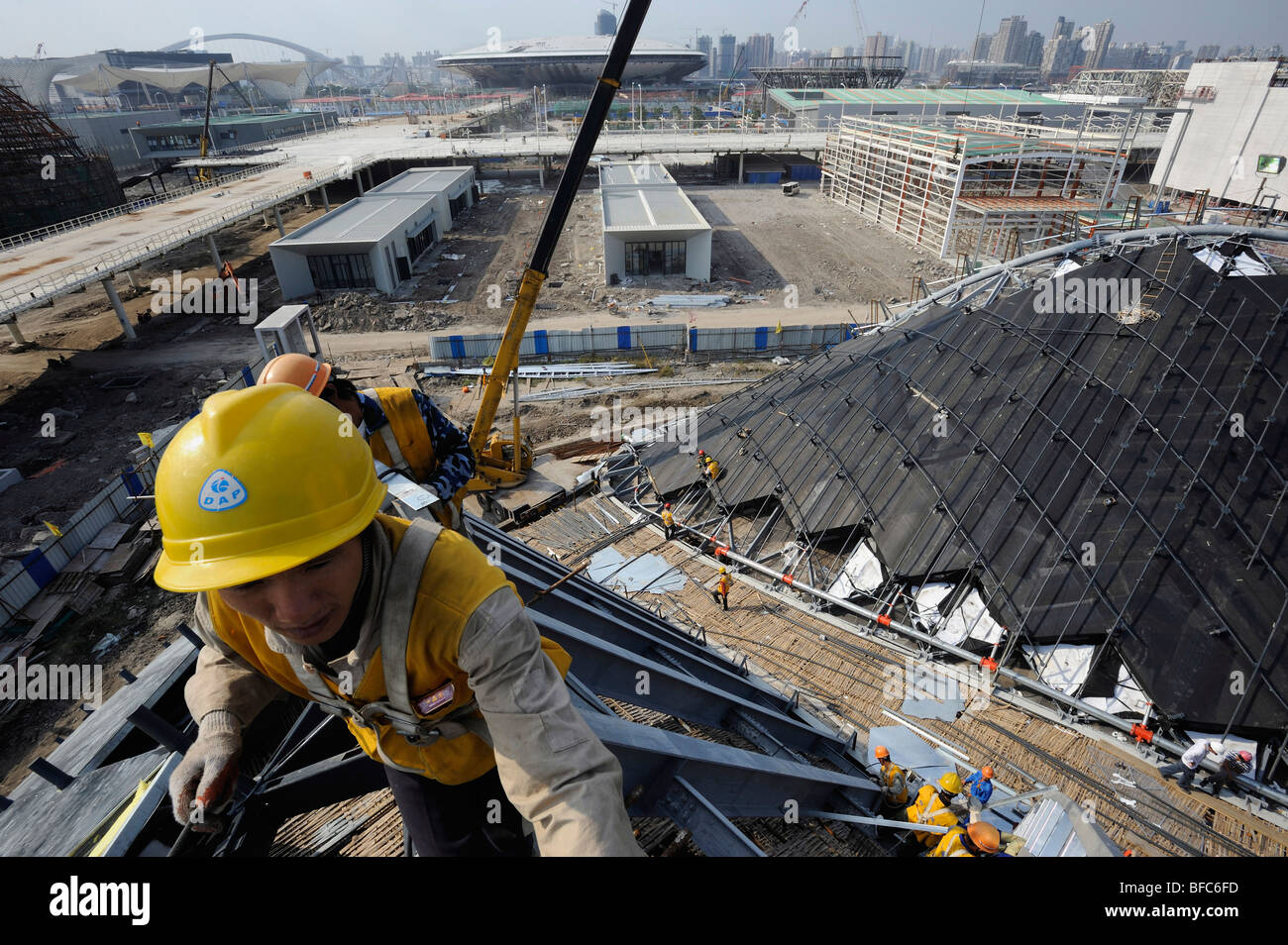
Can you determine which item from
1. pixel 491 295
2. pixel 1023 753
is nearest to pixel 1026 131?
pixel 491 295

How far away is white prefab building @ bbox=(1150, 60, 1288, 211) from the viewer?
150ft

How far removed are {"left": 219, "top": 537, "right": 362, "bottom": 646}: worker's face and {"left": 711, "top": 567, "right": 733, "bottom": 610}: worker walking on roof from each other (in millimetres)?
13153

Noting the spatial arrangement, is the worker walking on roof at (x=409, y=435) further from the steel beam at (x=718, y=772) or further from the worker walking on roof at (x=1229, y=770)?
the worker walking on roof at (x=1229, y=770)

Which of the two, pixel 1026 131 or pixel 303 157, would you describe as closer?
pixel 1026 131

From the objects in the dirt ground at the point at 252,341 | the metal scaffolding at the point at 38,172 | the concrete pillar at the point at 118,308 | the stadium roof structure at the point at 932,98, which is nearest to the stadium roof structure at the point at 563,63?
Answer: the stadium roof structure at the point at 932,98

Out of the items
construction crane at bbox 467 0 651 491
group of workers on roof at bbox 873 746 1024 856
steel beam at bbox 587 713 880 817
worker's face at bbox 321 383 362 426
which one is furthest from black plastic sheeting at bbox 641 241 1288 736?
worker's face at bbox 321 383 362 426

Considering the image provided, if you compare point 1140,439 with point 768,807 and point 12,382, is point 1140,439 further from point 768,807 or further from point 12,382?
point 12,382

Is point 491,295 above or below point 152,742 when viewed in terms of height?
below

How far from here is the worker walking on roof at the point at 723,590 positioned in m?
15.1

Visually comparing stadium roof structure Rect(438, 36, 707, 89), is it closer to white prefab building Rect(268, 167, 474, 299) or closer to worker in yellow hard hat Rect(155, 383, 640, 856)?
white prefab building Rect(268, 167, 474, 299)

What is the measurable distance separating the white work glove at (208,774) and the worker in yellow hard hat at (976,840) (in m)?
7.38

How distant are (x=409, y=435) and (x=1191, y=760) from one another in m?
14.1
